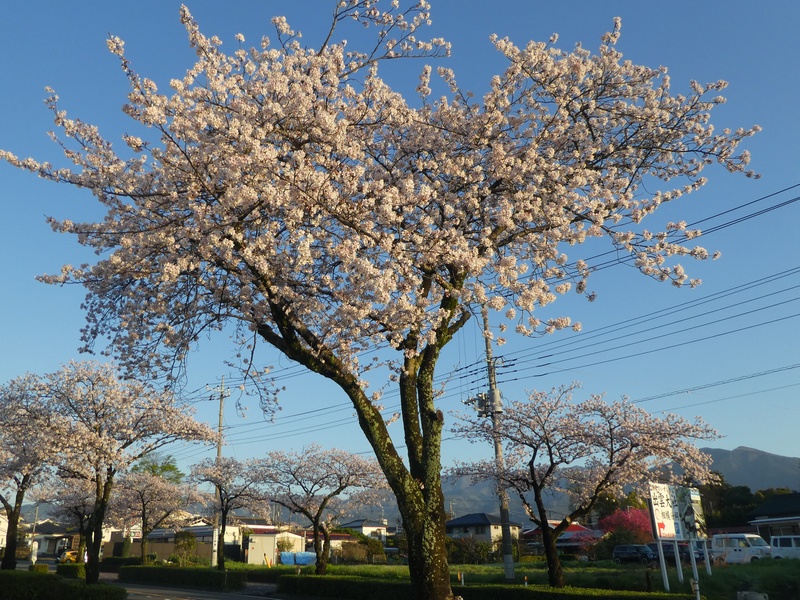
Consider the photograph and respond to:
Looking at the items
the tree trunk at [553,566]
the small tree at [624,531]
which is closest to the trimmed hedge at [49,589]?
the tree trunk at [553,566]

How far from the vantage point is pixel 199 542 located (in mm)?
63844

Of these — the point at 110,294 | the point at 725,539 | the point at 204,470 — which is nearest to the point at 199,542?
the point at 204,470

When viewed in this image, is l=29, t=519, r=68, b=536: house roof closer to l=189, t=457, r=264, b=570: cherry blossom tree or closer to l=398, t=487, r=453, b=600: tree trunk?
l=189, t=457, r=264, b=570: cherry blossom tree

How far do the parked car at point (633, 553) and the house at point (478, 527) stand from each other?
93.3 feet

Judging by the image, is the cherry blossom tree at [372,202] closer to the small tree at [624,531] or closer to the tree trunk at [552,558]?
the tree trunk at [552,558]

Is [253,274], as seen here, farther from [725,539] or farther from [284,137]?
[725,539]

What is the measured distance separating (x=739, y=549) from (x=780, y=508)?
16.0m

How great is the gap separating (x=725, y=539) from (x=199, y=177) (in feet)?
117

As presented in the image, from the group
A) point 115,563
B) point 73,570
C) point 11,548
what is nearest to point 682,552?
point 11,548

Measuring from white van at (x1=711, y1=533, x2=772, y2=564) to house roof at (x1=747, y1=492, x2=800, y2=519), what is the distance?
12.8m

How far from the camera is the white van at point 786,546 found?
30938 mm

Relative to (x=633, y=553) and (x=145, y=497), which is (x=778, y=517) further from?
(x=145, y=497)

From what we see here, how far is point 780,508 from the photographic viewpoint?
44.8m

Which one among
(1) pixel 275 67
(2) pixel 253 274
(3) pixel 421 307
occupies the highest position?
(1) pixel 275 67
